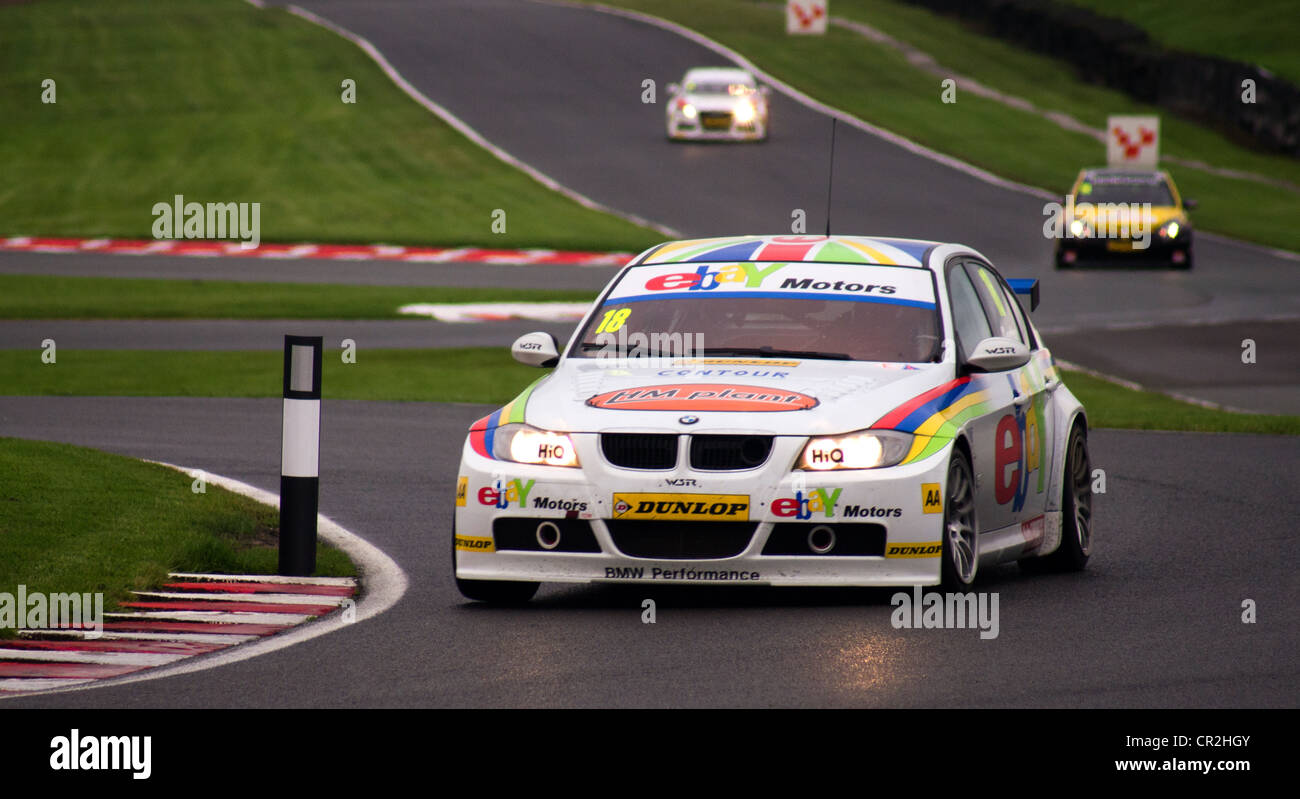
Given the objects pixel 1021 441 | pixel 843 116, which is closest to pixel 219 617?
pixel 1021 441

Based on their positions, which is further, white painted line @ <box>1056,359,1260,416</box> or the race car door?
white painted line @ <box>1056,359,1260,416</box>

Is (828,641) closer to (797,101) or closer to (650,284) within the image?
(650,284)

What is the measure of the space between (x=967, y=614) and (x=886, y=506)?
0.55 meters

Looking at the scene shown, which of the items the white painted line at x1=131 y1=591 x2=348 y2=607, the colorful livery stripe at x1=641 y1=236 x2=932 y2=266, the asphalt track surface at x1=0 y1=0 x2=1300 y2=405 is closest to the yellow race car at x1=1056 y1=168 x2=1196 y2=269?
the asphalt track surface at x1=0 y1=0 x2=1300 y2=405

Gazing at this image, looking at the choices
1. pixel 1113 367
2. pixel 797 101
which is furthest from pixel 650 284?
pixel 797 101

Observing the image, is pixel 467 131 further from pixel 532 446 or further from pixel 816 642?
pixel 816 642

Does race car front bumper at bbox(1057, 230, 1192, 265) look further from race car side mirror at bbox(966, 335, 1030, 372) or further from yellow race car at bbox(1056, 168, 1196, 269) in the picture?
race car side mirror at bbox(966, 335, 1030, 372)

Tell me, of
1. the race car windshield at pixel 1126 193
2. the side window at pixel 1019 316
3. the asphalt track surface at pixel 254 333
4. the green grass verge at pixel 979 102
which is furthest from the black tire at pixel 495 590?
the green grass verge at pixel 979 102

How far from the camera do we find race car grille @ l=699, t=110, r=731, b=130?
46.2m

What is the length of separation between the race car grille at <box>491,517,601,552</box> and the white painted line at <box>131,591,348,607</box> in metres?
0.75

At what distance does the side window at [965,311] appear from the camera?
993 centimetres

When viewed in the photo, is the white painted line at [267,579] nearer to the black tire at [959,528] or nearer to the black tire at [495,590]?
the black tire at [495,590]

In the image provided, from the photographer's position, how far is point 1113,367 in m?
21.6

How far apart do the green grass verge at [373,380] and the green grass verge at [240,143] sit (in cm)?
1319
